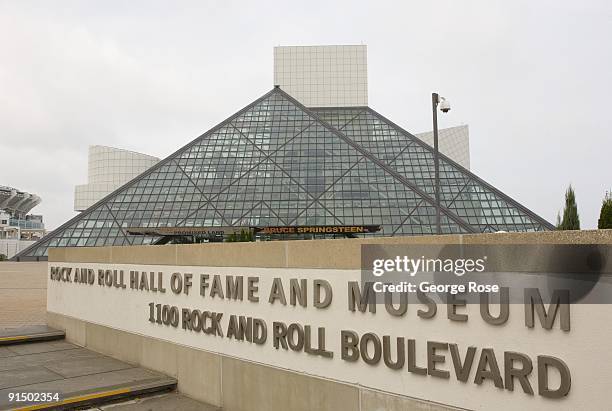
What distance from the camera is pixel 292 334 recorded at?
5.53 meters

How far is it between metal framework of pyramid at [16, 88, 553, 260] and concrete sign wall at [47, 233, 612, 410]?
29.7 m

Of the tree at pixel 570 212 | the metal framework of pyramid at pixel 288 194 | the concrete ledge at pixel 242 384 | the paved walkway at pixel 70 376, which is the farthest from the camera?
the metal framework of pyramid at pixel 288 194

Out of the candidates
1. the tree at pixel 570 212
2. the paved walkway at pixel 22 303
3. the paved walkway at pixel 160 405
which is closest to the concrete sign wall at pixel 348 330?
the paved walkway at pixel 160 405

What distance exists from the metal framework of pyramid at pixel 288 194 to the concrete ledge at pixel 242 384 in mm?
29278

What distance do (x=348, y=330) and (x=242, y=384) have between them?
1.80 m

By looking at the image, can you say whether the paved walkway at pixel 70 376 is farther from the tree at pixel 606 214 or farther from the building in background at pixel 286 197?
the building in background at pixel 286 197

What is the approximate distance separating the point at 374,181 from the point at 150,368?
114 ft

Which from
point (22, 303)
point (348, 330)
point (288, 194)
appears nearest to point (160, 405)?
point (348, 330)

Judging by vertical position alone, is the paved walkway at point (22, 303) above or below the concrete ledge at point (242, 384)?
below

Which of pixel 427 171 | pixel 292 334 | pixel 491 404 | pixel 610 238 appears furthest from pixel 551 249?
pixel 427 171

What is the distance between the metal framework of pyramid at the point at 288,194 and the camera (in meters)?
38.5

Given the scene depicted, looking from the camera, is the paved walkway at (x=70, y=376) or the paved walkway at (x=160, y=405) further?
the paved walkway at (x=70, y=376)

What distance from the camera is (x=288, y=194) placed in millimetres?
40812

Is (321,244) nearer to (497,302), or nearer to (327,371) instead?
(327,371)
